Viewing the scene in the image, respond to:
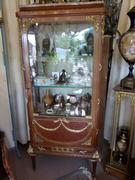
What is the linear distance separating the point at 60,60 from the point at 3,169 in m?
1.21

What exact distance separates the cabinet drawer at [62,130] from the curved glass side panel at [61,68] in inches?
3.0

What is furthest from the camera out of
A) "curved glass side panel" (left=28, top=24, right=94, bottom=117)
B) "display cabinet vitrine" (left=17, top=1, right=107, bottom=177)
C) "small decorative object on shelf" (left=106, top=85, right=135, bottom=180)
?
"small decorative object on shelf" (left=106, top=85, right=135, bottom=180)

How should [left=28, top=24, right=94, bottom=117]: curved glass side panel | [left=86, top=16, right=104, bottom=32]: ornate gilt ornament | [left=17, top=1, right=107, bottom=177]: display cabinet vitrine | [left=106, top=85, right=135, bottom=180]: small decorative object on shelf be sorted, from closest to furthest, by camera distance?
[left=86, top=16, right=104, bottom=32]: ornate gilt ornament < [left=17, top=1, right=107, bottom=177]: display cabinet vitrine < [left=28, top=24, right=94, bottom=117]: curved glass side panel < [left=106, top=85, right=135, bottom=180]: small decorative object on shelf

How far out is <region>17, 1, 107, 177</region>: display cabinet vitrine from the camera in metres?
1.58

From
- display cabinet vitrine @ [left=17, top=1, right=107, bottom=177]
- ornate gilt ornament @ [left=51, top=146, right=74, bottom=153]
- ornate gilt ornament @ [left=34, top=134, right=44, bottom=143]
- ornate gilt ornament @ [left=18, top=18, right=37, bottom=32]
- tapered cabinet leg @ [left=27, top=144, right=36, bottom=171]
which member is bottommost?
tapered cabinet leg @ [left=27, top=144, right=36, bottom=171]

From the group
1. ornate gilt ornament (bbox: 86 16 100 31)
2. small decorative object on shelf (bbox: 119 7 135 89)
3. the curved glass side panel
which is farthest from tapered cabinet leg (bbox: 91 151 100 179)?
ornate gilt ornament (bbox: 86 16 100 31)

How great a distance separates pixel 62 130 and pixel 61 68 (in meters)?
0.60

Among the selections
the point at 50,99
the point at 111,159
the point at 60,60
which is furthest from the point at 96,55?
the point at 111,159

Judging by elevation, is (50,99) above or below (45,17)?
below

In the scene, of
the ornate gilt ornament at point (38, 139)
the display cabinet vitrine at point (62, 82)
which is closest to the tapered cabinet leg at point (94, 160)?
the display cabinet vitrine at point (62, 82)

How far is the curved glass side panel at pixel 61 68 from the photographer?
67.3 inches

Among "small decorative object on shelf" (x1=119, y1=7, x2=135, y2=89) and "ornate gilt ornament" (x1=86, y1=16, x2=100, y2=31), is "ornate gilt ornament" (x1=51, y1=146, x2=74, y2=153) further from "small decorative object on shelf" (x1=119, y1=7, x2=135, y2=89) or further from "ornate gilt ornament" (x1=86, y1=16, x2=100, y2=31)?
"ornate gilt ornament" (x1=86, y1=16, x2=100, y2=31)

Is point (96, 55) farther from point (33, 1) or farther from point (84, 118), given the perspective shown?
point (33, 1)

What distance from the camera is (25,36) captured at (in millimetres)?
1588
